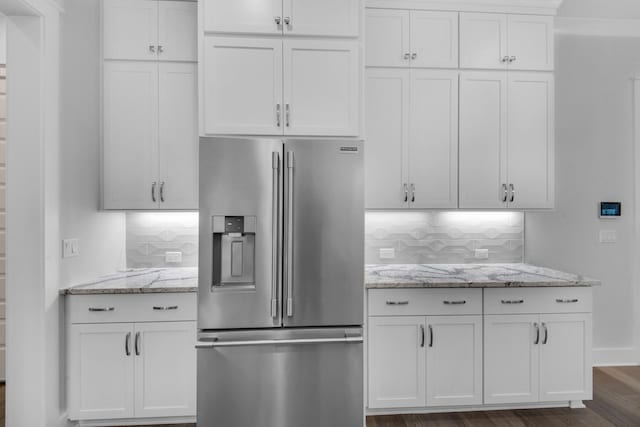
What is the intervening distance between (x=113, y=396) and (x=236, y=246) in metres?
1.26

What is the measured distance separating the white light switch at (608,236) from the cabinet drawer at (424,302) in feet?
5.50

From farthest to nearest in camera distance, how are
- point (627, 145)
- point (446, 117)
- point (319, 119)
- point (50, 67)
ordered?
point (627, 145) < point (446, 117) < point (319, 119) < point (50, 67)

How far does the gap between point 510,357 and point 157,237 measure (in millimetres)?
2733

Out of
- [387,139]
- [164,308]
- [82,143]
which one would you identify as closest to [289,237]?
[164,308]

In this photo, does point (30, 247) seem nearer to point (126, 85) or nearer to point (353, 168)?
point (126, 85)

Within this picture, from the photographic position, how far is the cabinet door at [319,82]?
2.45 metres

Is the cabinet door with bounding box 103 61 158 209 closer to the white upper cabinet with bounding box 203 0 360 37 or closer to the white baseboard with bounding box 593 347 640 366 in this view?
the white upper cabinet with bounding box 203 0 360 37

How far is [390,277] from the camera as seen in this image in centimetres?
267

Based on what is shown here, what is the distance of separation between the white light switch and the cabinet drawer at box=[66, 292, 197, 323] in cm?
344

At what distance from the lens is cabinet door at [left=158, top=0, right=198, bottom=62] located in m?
2.71

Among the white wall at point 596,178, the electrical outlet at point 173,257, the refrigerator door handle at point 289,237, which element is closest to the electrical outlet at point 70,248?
the electrical outlet at point 173,257

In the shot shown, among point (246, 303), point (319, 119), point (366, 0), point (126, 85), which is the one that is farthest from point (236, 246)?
point (366, 0)

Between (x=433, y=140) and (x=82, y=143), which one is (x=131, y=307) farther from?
(x=433, y=140)

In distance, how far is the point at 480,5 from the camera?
9.52 ft
